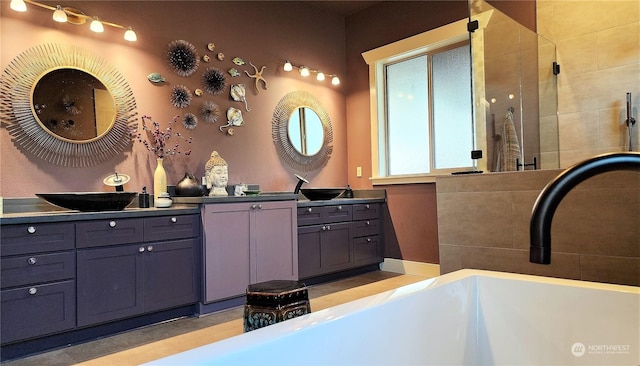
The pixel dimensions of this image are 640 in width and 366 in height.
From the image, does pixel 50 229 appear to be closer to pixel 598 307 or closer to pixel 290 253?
pixel 290 253

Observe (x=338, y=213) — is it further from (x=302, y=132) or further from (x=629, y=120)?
(x=629, y=120)

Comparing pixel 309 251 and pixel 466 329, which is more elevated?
pixel 466 329

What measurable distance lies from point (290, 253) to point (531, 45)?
8.65 ft

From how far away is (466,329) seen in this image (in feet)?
4.53

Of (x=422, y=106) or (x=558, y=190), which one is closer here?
(x=558, y=190)

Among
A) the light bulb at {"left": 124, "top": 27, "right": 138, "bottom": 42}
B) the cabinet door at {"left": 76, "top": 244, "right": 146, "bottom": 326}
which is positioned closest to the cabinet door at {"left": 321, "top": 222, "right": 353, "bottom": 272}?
the cabinet door at {"left": 76, "top": 244, "right": 146, "bottom": 326}

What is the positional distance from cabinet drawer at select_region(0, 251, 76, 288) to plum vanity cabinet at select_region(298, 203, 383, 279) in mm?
1888

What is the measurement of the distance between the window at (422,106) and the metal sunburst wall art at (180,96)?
82.5 inches

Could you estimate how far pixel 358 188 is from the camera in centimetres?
498

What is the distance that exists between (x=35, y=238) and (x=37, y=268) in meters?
0.17

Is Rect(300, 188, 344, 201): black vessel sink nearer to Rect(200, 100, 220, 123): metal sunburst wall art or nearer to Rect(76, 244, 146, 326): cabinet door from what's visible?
Rect(200, 100, 220, 123): metal sunburst wall art

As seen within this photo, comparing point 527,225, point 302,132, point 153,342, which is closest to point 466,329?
point 527,225

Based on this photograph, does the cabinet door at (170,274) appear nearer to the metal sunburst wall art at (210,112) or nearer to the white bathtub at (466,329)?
the metal sunburst wall art at (210,112)

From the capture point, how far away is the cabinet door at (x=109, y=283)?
2531 mm
